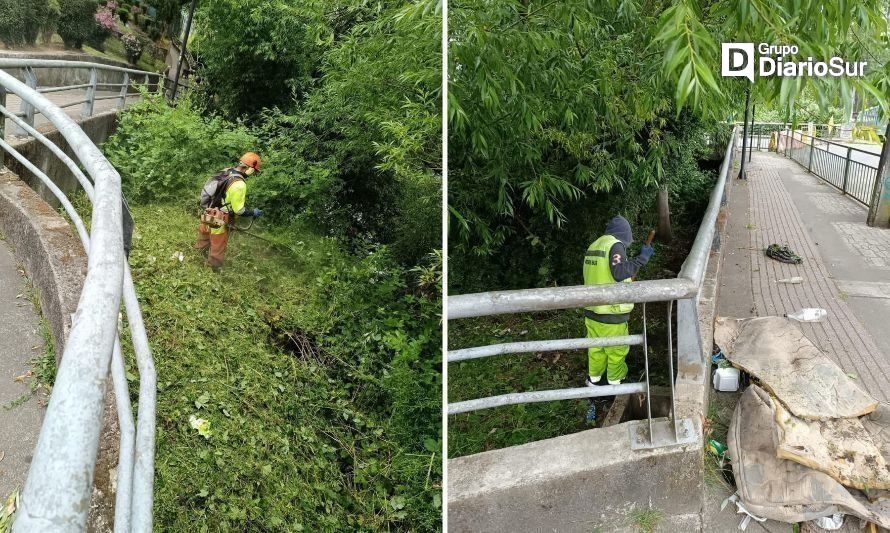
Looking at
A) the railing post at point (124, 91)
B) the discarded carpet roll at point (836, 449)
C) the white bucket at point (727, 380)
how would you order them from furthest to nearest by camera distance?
the railing post at point (124, 91)
the white bucket at point (727, 380)
the discarded carpet roll at point (836, 449)

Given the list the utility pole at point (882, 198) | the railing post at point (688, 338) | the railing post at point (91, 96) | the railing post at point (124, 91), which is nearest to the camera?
the railing post at point (688, 338)

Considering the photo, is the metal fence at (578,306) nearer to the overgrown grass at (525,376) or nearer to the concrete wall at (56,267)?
the concrete wall at (56,267)

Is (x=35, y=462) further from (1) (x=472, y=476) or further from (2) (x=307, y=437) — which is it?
(2) (x=307, y=437)

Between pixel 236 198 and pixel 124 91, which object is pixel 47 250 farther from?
pixel 124 91

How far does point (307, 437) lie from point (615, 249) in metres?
1.92

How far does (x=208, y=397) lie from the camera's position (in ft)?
9.61

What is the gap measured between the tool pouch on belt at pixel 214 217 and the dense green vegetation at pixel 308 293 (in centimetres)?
20

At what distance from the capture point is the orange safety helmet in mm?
3841

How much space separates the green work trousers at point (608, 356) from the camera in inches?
140

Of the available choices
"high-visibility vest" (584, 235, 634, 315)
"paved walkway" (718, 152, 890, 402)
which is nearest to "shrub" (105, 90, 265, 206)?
"high-visibility vest" (584, 235, 634, 315)

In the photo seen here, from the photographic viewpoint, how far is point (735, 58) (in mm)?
2119

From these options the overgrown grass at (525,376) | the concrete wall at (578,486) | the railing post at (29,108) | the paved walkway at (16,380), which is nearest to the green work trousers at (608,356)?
the overgrown grass at (525,376)

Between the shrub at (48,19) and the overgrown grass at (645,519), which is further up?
the shrub at (48,19)

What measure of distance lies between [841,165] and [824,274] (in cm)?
599
